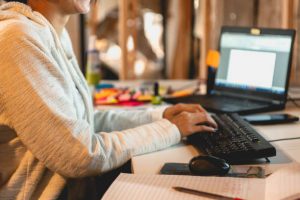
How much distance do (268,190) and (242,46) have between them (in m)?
1.11

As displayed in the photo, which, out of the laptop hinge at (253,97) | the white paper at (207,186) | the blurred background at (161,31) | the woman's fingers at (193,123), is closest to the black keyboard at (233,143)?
the woman's fingers at (193,123)

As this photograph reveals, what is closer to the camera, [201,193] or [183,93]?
[201,193]

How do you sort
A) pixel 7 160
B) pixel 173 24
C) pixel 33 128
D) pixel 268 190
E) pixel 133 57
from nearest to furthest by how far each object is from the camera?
pixel 268 190, pixel 33 128, pixel 7 160, pixel 133 57, pixel 173 24

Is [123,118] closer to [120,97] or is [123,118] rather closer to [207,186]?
[120,97]

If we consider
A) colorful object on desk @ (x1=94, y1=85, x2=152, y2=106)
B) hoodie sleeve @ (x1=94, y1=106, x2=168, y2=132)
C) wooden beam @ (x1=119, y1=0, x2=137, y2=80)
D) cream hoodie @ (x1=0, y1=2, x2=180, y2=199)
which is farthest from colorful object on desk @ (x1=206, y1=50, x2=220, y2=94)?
wooden beam @ (x1=119, y1=0, x2=137, y2=80)

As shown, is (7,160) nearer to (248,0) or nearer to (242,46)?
(242,46)

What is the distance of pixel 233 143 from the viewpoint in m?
1.20

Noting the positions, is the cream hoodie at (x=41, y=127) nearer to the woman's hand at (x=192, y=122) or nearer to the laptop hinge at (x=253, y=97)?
the woman's hand at (x=192, y=122)

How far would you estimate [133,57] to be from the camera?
11.1 feet

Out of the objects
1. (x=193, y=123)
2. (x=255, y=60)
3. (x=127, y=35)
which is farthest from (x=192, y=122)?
(x=127, y=35)

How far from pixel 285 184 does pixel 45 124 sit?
522 mm

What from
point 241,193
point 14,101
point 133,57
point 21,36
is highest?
point 21,36

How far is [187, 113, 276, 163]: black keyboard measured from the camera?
1.12 meters

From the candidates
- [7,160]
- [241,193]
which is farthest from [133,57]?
[241,193]
